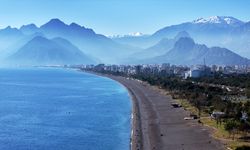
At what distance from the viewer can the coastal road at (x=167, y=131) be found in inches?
1646

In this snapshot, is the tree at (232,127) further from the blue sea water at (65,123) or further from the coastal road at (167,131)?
the blue sea water at (65,123)

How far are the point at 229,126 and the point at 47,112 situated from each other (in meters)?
32.0

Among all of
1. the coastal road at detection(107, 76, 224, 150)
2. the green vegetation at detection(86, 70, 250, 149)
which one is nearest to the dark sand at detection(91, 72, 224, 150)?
the coastal road at detection(107, 76, 224, 150)

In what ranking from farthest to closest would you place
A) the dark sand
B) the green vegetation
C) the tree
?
the tree, the green vegetation, the dark sand

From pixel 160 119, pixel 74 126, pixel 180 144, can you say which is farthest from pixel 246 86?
pixel 180 144

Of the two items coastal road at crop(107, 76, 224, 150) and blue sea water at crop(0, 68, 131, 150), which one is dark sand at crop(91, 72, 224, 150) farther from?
blue sea water at crop(0, 68, 131, 150)

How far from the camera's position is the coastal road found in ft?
137

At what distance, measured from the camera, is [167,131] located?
1955 inches

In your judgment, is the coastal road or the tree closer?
the coastal road

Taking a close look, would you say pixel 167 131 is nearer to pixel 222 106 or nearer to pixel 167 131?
pixel 167 131

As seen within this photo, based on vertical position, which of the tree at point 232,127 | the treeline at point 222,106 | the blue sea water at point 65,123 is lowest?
the blue sea water at point 65,123

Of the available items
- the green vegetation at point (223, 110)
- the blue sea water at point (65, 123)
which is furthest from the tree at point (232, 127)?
the blue sea water at point (65, 123)

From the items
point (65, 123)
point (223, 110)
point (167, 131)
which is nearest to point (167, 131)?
point (167, 131)

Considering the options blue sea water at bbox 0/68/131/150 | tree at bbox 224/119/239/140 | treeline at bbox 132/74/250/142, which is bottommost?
blue sea water at bbox 0/68/131/150
